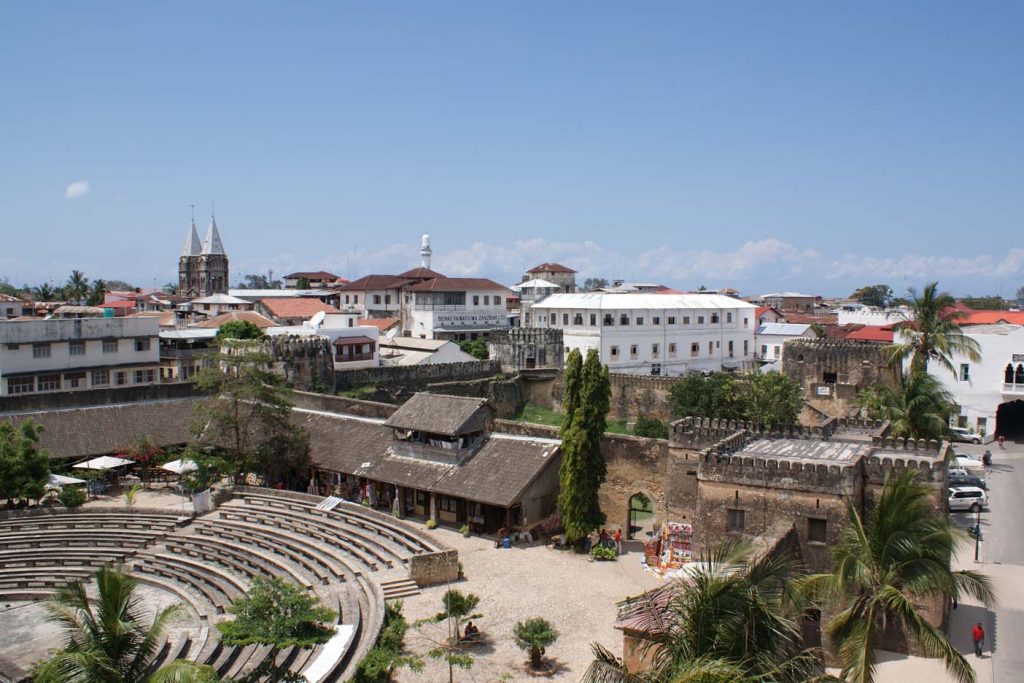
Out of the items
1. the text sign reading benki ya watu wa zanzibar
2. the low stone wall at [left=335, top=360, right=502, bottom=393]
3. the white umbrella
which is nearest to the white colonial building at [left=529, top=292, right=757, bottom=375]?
the low stone wall at [left=335, top=360, right=502, bottom=393]

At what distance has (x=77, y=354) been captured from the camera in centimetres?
4450

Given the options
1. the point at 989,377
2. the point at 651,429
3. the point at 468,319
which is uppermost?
the point at 468,319

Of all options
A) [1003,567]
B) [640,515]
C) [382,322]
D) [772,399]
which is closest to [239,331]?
[382,322]

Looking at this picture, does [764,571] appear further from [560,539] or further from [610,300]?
[610,300]

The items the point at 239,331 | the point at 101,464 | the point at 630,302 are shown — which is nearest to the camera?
the point at 101,464

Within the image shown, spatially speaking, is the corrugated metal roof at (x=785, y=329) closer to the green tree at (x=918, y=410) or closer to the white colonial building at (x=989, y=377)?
the white colonial building at (x=989, y=377)

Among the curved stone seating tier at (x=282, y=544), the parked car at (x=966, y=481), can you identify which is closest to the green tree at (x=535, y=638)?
the curved stone seating tier at (x=282, y=544)

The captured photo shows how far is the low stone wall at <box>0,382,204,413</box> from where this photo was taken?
34656 mm

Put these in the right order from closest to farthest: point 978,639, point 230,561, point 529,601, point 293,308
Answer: point 978,639, point 529,601, point 230,561, point 293,308

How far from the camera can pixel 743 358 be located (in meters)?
67.8

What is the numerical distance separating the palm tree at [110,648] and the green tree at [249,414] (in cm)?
2042

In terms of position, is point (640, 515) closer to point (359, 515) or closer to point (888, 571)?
point (359, 515)

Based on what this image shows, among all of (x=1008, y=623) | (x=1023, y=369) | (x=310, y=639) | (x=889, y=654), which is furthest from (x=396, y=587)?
(x=1023, y=369)

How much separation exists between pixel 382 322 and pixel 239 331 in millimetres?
16013
